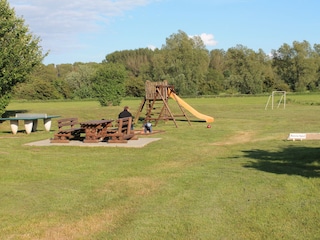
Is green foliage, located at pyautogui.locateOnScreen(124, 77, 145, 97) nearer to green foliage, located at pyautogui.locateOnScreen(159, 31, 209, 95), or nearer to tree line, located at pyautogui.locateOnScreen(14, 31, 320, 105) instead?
tree line, located at pyautogui.locateOnScreen(14, 31, 320, 105)

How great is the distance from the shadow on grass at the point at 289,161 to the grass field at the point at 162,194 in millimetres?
25

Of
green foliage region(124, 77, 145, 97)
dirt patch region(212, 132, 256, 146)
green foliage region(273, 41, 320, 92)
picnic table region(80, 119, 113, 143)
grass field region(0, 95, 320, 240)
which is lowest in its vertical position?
dirt patch region(212, 132, 256, 146)

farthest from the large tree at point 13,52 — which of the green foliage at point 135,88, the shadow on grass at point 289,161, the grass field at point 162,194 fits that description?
the green foliage at point 135,88

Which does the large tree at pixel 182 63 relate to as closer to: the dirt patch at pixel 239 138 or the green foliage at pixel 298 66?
the green foliage at pixel 298 66

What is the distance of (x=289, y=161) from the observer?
11.0m

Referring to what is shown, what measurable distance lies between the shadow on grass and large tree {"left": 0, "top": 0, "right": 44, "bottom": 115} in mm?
18212

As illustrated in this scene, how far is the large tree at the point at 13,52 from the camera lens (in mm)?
25875

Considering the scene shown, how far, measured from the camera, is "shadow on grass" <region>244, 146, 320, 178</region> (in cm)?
959

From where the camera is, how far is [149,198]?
7.55m

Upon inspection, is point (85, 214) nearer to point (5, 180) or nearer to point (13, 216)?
point (13, 216)

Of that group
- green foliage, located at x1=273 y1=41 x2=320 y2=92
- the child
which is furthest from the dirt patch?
green foliage, located at x1=273 y1=41 x2=320 y2=92

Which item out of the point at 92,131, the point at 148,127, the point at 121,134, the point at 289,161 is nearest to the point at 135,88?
the point at 148,127

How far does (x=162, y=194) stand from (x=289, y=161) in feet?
15.3

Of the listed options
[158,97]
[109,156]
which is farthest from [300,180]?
[158,97]
